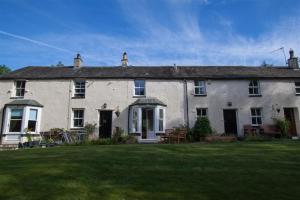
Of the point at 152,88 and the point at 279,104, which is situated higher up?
the point at 152,88

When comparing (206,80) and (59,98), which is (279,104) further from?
(59,98)

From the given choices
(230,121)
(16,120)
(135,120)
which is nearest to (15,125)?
(16,120)

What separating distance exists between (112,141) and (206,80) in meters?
10.2

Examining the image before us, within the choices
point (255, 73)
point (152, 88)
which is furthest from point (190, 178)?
point (255, 73)

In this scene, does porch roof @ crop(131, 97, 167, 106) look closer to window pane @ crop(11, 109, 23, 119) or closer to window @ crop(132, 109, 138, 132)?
window @ crop(132, 109, 138, 132)

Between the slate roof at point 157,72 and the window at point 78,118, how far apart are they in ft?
10.4

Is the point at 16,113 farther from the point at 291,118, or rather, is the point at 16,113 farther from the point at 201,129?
the point at 291,118

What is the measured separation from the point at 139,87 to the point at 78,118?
603 centimetres

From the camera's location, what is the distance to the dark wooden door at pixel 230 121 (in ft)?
73.2

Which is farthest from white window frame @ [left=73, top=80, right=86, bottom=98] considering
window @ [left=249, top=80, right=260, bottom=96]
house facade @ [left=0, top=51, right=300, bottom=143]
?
window @ [left=249, top=80, right=260, bottom=96]

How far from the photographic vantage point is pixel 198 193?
579cm

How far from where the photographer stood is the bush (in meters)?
20.3

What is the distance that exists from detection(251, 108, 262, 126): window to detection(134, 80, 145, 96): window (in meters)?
9.95

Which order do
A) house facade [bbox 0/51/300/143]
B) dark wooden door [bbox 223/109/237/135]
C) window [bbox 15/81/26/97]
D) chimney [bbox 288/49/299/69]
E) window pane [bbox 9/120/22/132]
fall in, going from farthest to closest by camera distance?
1. chimney [bbox 288/49/299/69]
2. window [bbox 15/81/26/97]
3. dark wooden door [bbox 223/109/237/135]
4. house facade [bbox 0/51/300/143]
5. window pane [bbox 9/120/22/132]
